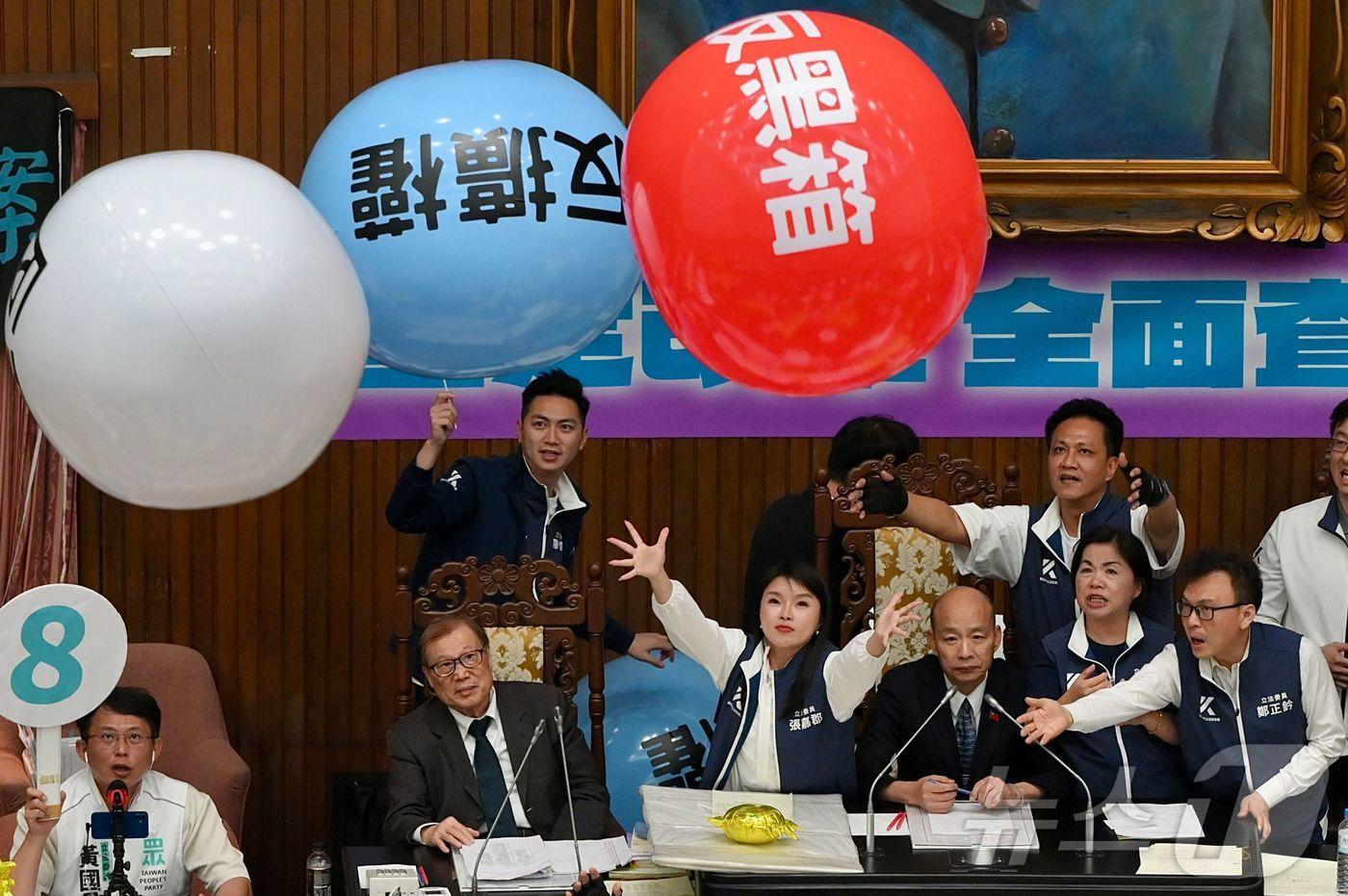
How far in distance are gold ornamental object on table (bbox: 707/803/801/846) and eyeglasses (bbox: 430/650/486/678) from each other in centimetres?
65

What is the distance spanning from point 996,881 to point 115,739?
1734mm

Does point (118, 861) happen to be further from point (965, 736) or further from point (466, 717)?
point (965, 736)

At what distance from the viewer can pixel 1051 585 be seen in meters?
4.00

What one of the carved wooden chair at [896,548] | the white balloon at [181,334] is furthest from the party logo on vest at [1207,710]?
the white balloon at [181,334]

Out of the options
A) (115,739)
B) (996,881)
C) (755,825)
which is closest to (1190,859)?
(996,881)

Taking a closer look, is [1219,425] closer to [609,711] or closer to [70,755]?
[609,711]

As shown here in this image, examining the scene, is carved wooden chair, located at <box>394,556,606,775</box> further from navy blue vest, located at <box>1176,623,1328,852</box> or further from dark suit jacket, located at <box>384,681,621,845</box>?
navy blue vest, located at <box>1176,623,1328,852</box>

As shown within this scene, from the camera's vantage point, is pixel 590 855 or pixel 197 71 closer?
pixel 590 855

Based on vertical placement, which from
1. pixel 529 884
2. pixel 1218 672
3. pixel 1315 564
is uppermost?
pixel 1315 564

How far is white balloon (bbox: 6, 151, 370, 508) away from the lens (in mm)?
2367

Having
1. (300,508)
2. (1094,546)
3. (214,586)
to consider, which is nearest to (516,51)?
(300,508)

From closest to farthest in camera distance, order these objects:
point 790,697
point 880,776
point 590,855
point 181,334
A: point 181,334
point 590,855
point 880,776
point 790,697

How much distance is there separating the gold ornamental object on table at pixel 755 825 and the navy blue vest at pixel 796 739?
30 centimetres

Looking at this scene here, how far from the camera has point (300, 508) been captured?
4.73 m
